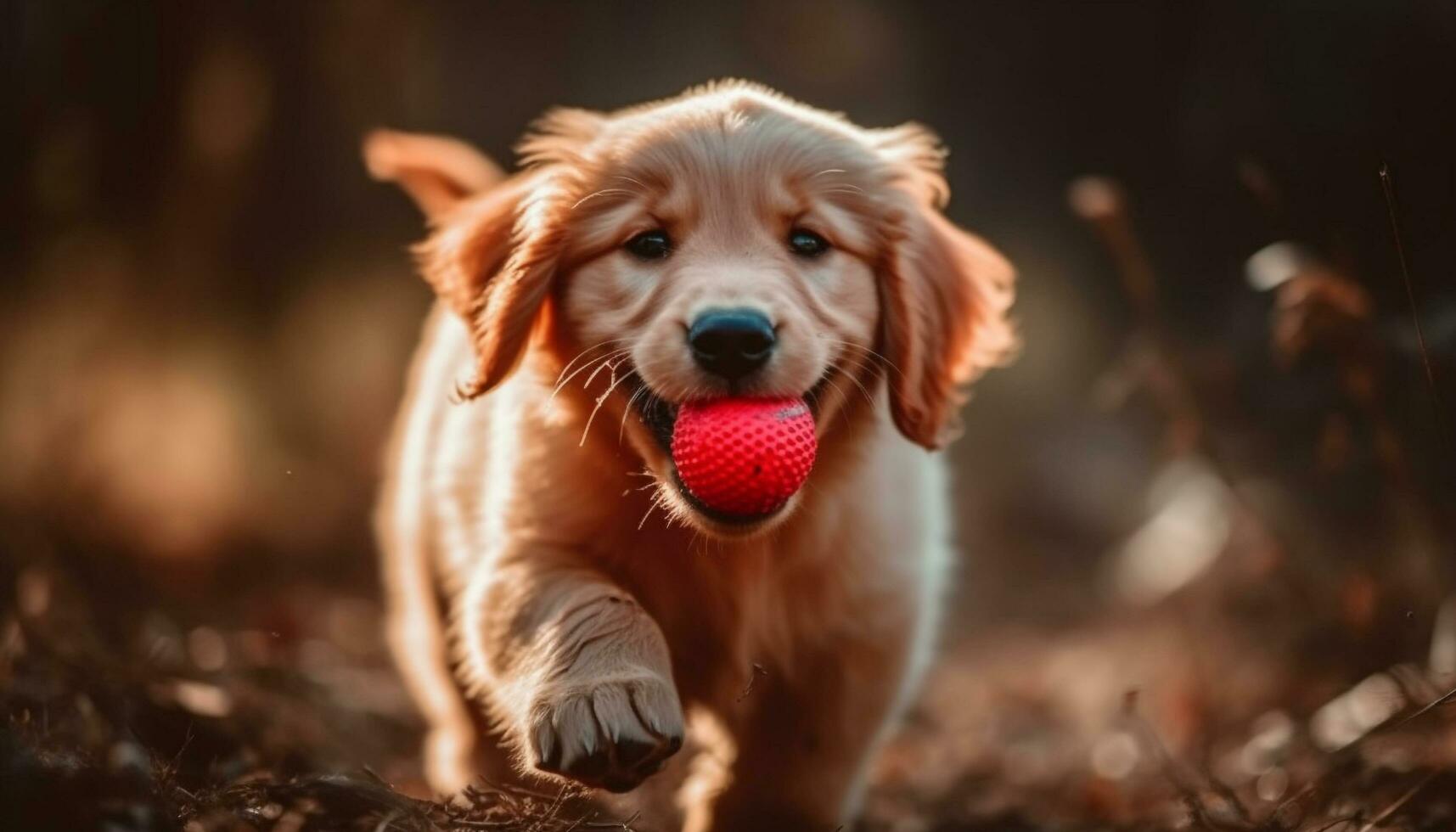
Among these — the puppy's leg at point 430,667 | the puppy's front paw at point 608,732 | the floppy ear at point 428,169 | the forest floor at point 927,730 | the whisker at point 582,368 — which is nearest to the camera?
the puppy's front paw at point 608,732

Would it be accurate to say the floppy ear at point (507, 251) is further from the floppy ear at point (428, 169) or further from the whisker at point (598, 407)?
the floppy ear at point (428, 169)

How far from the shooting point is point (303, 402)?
6191 mm

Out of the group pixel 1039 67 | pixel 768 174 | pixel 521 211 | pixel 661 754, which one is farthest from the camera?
pixel 1039 67

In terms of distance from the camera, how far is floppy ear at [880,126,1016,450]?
110 inches

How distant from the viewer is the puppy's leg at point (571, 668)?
2.17 m

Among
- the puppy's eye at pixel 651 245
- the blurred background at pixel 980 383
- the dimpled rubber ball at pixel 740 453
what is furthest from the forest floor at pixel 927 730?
the puppy's eye at pixel 651 245

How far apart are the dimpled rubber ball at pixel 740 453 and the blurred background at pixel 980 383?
2.89 ft

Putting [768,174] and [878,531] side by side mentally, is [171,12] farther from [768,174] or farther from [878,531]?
[878,531]

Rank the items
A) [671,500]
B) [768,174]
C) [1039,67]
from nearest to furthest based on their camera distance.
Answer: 1. [671,500]
2. [768,174]
3. [1039,67]

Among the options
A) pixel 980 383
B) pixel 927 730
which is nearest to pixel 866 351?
pixel 927 730

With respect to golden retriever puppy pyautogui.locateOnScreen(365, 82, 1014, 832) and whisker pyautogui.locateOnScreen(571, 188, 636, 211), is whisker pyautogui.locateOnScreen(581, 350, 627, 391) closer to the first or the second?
golden retriever puppy pyautogui.locateOnScreen(365, 82, 1014, 832)

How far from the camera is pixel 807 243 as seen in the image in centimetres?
270

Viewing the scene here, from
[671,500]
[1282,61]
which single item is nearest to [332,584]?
[671,500]

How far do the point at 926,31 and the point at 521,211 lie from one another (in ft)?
14.1
